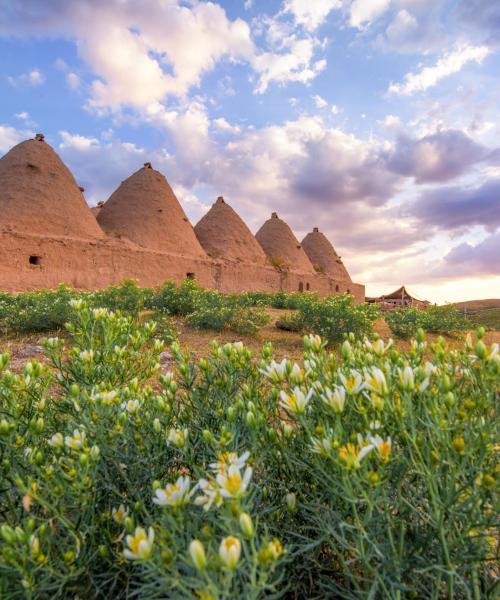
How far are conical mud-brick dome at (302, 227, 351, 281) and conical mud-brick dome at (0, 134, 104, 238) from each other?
2246 cm

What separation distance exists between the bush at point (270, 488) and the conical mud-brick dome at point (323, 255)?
110ft

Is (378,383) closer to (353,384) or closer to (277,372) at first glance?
(353,384)

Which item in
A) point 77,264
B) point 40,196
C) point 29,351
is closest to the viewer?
point 29,351

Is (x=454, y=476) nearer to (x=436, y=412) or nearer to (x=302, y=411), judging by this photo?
(x=436, y=412)

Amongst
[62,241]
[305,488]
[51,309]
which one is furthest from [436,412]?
[62,241]

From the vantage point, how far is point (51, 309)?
7723mm

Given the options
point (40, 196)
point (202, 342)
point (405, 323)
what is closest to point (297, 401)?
point (202, 342)

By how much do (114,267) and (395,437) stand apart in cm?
1700

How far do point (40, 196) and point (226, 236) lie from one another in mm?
11732

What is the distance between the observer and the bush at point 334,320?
8.28 metres

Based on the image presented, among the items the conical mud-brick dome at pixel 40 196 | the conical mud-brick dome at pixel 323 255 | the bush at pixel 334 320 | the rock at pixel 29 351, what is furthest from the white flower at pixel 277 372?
the conical mud-brick dome at pixel 323 255

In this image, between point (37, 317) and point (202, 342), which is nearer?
point (202, 342)

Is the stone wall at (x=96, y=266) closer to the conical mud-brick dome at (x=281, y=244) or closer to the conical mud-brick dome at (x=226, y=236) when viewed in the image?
the conical mud-brick dome at (x=226, y=236)

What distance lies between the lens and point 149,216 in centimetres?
2078
